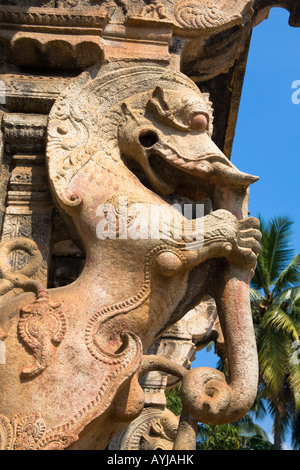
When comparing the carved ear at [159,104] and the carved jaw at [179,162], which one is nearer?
the carved jaw at [179,162]

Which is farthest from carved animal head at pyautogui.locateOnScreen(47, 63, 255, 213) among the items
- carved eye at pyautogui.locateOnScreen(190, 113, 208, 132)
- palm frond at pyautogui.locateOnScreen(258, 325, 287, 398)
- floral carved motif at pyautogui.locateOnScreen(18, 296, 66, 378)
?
palm frond at pyautogui.locateOnScreen(258, 325, 287, 398)

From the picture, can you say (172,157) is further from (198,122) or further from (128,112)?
(128,112)

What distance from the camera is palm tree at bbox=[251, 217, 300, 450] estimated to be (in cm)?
1570

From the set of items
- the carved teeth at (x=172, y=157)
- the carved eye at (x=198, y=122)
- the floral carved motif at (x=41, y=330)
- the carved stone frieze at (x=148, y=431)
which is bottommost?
the carved stone frieze at (x=148, y=431)

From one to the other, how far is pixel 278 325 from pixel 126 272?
44.8 ft

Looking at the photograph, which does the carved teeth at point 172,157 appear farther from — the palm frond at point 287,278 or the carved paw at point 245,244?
the palm frond at point 287,278

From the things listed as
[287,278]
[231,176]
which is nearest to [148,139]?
[231,176]

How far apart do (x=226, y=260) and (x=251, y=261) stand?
140 millimetres

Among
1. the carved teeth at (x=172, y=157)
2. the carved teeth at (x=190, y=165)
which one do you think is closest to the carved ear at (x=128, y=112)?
the carved teeth at (x=172, y=157)

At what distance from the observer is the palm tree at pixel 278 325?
1570 centimetres

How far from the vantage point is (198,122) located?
3.74 meters

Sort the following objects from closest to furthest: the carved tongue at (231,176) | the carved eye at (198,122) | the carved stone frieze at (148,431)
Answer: the carved tongue at (231,176) < the carved eye at (198,122) < the carved stone frieze at (148,431)

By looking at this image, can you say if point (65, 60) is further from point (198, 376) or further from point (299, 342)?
point (299, 342)

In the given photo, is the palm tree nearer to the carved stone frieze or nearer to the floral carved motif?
the carved stone frieze
